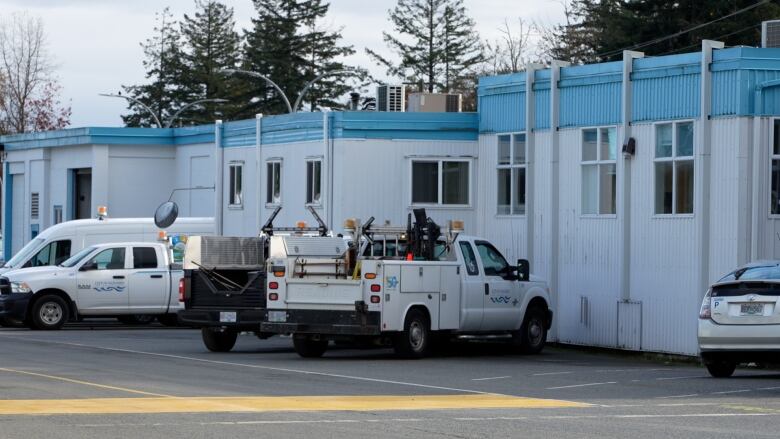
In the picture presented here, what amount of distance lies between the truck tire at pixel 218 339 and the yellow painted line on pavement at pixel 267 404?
8740 millimetres

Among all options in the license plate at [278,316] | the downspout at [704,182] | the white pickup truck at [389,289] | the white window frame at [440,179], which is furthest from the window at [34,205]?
the downspout at [704,182]

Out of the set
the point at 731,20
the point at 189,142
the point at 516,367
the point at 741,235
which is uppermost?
the point at 731,20

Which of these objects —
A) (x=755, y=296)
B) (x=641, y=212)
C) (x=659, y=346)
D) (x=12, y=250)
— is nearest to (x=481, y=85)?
(x=641, y=212)

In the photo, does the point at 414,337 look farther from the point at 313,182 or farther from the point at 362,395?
the point at 313,182

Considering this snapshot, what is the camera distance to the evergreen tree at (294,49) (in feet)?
291

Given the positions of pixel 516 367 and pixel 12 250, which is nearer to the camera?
→ pixel 516 367

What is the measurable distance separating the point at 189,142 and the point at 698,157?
2227 centimetres

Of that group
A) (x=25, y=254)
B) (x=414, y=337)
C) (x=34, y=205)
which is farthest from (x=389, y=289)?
(x=34, y=205)

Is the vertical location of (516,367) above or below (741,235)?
below

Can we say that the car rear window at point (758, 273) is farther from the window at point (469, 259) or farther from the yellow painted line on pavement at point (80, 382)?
the yellow painted line on pavement at point (80, 382)

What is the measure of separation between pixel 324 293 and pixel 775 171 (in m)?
7.94

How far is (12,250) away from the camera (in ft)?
174

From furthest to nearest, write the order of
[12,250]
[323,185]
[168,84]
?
[168,84]
[12,250]
[323,185]

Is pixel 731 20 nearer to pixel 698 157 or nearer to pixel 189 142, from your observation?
pixel 189 142
